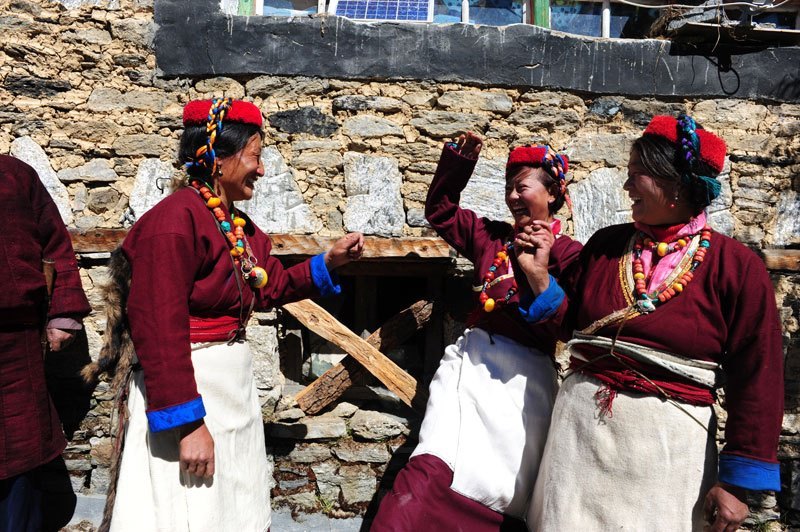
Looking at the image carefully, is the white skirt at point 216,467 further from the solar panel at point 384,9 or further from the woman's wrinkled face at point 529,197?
the solar panel at point 384,9

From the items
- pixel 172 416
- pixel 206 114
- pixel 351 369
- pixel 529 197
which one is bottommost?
pixel 351 369

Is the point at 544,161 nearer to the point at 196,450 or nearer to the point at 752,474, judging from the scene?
the point at 752,474

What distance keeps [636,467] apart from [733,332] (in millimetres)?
492

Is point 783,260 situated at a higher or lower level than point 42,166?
lower

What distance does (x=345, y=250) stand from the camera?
8.17 feet

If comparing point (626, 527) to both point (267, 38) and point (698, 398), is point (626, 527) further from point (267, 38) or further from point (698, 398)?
point (267, 38)

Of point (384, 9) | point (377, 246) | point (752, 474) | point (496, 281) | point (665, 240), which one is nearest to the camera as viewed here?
point (752, 474)

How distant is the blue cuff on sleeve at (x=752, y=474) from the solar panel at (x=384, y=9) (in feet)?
8.44

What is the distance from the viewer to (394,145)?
3.15 m

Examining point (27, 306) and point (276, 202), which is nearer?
point (27, 306)

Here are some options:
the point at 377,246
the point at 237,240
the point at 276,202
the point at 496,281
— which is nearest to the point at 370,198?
the point at 377,246

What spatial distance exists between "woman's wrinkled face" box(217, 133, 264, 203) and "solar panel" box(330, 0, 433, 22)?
58.3 inches

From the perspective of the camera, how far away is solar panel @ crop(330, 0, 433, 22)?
335 cm

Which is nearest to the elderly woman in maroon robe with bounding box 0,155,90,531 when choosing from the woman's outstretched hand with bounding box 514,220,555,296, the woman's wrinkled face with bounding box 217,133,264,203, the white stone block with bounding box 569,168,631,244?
the woman's wrinkled face with bounding box 217,133,264,203
